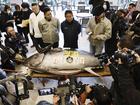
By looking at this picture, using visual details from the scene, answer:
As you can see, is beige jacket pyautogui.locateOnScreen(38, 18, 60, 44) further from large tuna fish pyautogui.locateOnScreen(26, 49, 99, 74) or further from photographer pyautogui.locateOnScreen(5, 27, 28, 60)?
large tuna fish pyautogui.locateOnScreen(26, 49, 99, 74)

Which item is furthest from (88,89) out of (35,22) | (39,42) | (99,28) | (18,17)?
(18,17)

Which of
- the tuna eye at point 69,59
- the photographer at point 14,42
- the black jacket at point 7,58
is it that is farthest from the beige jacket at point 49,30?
the tuna eye at point 69,59

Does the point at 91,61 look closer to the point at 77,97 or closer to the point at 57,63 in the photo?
the point at 57,63

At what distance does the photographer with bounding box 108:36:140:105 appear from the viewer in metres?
2.44

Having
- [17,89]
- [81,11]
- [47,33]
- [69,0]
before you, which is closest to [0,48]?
[47,33]

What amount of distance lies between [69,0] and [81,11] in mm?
3180

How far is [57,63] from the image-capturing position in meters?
3.87

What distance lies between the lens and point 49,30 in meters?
5.97

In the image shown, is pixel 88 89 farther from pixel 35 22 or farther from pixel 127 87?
pixel 35 22

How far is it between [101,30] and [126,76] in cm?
303

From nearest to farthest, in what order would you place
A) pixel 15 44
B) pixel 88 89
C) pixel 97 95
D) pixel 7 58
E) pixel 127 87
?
pixel 127 87, pixel 97 95, pixel 88 89, pixel 7 58, pixel 15 44

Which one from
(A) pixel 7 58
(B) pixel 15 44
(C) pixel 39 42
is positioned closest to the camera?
(A) pixel 7 58

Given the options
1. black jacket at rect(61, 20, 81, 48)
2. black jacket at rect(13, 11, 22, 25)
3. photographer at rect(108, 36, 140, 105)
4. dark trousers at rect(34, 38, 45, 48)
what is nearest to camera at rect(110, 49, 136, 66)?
photographer at rect(108, 36, 140, 105)

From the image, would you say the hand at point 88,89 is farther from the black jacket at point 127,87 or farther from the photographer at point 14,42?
the photographer at point 14,42
